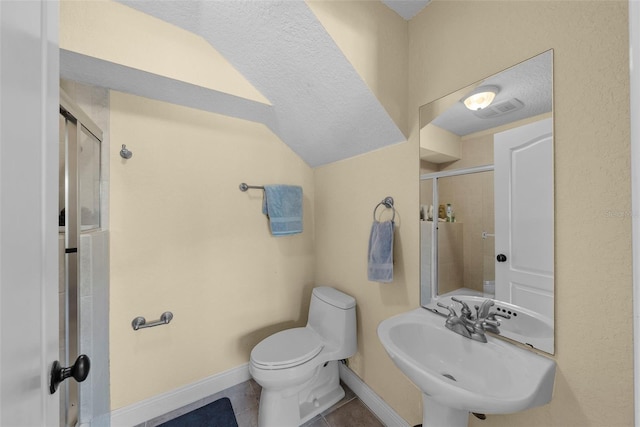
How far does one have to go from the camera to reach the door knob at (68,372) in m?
0.51

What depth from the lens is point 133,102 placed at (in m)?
1.37

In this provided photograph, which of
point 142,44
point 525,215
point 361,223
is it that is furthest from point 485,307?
point 142,44

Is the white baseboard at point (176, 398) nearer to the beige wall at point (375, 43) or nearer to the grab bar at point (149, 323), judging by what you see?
the grab bar at point (149, 323)

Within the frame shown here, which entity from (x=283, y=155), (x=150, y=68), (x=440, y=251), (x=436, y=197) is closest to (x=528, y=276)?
(x=440, y=251)

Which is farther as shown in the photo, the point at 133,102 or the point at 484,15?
the point at 133,102

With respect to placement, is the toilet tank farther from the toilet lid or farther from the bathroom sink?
the bathroom sink

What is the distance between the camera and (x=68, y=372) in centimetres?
54

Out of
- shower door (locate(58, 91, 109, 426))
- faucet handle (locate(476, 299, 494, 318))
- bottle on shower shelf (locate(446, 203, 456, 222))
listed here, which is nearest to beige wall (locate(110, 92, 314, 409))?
shower door (locate(58, 91, 109, 426))

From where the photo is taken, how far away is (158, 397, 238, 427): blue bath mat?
1385 mm

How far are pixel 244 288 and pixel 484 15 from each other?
1.99m

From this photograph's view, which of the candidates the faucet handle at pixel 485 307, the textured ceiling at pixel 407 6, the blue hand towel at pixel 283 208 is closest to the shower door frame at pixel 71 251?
the blue hand towel at pixel 283 208

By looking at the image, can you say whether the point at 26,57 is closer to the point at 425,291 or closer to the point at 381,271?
the point at 381,271

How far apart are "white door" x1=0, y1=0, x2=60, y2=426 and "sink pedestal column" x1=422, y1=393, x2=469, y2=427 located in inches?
44.6

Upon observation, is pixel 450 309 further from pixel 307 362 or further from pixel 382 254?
pixel 307 362
